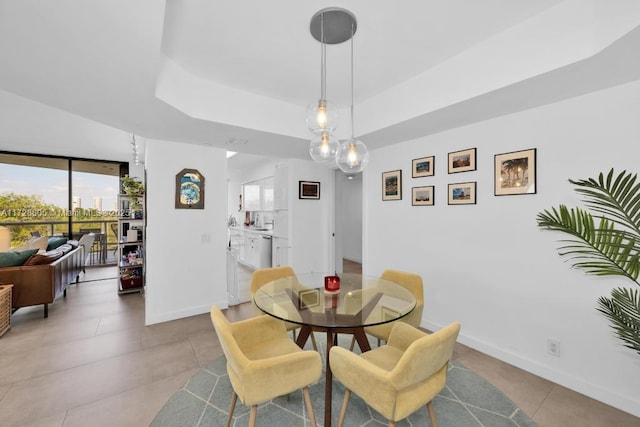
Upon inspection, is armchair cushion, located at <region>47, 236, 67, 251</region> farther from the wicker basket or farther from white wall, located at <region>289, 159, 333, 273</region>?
white wall, located at <region>289, 159, 333, 273</region>

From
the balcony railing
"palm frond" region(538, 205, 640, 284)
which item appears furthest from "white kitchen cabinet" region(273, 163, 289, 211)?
the balcony railing

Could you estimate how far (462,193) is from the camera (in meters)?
2.84

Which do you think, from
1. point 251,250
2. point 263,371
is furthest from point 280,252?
point 263,371

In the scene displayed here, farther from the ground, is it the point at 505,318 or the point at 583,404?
the point at 505,318

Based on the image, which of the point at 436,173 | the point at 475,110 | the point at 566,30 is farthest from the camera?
the point at 436,173

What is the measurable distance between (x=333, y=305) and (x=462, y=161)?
2044mm

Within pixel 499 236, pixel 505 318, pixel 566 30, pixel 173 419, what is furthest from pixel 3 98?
pixel 505 318

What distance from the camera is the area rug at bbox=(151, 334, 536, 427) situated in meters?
1.76

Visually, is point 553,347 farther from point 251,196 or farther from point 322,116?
point 251,196

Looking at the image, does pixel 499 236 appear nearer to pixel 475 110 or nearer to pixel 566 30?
pixel 475 110

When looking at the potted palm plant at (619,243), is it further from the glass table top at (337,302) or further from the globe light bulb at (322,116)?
the globe light bulb at (322,116)

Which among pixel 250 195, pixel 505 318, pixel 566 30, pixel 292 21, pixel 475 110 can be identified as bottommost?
pixel 505 318

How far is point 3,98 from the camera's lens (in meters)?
3.18

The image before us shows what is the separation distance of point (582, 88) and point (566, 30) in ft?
1.75
